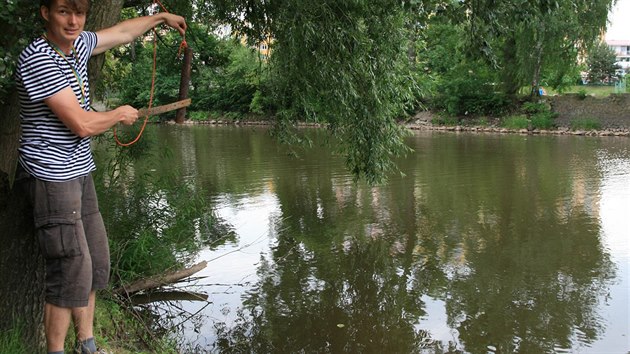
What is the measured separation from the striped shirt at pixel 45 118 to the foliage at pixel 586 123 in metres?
29.6

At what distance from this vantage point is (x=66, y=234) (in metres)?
2.94

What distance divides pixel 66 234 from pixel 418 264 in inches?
241

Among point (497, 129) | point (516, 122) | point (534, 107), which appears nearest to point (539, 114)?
point (534, 107)

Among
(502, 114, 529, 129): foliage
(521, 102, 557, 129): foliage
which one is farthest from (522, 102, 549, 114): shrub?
(502, 114, 529, 129): foliage

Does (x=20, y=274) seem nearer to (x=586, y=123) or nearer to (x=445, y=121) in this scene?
(x=586, y=123)

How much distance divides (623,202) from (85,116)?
12.0m

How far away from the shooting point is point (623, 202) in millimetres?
12367

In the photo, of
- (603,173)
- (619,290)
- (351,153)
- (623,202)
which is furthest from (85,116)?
(603,173)

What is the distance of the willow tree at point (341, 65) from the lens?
6914mm

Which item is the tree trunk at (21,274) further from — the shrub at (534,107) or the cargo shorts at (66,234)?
the shrub at (534,107)

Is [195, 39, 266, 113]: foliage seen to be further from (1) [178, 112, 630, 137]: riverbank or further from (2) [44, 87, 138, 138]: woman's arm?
(2) [44, 87, 138, 138]: woman's arm

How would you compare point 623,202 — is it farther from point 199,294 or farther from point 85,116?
point 85,116

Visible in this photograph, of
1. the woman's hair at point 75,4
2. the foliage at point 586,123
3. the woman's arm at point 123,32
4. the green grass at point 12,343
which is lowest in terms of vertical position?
the foliage at point 586,123

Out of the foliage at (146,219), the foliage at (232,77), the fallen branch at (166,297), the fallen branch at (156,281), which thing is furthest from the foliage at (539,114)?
the fallen branch at (156,281)
